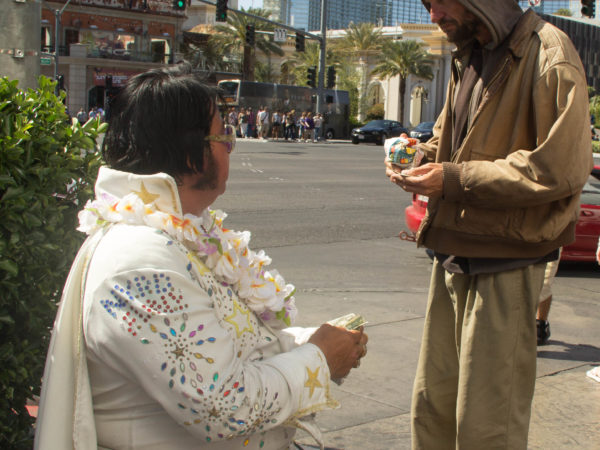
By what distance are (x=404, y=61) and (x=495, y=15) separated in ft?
185

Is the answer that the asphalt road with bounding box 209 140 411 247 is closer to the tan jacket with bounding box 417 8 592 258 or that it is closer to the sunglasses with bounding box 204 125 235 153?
the tan jacket with bounding box 417 8 592 258

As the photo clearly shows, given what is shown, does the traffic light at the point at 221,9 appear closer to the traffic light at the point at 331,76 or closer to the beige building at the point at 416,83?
the traffic light at the point at 331,76

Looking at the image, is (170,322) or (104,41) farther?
(104,41)

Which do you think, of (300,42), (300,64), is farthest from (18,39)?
(300,64)

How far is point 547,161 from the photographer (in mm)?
2455

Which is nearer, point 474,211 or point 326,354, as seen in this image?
point 326,354

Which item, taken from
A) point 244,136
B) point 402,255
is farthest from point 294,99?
point 402,255

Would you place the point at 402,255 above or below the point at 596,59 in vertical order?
below

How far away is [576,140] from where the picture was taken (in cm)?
248

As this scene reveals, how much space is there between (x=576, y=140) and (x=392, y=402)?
226 cm

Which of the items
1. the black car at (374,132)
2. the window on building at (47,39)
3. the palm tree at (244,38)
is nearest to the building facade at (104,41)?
the window on building at (47,39)

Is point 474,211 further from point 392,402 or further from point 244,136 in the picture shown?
point 244,136

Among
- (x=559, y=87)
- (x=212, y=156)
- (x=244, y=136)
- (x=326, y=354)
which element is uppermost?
(x=559, y=87)

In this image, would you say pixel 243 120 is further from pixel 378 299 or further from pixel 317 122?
pixel 378 299
